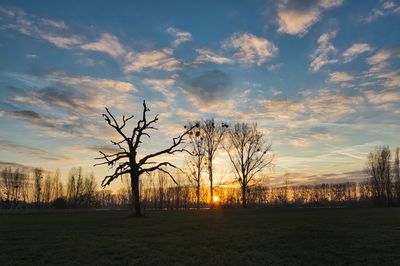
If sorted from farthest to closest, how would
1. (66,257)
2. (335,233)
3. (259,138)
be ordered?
(259,138) → (335,233) → (66,257)

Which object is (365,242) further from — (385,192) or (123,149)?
(385,192)

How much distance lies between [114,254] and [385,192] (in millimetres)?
103872

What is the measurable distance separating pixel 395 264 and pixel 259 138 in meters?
62.9

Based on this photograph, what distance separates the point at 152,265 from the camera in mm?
10984

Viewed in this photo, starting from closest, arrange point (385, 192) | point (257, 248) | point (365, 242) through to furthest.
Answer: point (257, 248), point (365, 242), point (385, 192)

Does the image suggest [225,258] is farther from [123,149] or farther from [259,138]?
[259,138]

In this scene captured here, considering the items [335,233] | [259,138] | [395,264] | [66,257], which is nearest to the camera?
[395,264]

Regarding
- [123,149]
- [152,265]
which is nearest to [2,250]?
[152,265]

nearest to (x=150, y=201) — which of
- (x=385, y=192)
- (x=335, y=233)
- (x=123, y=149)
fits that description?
(x=385, y=192)

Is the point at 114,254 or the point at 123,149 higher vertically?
the point at 123,149

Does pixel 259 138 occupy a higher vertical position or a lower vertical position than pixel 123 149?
higher

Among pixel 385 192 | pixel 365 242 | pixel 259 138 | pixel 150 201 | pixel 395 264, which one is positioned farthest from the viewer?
pixel 150 201

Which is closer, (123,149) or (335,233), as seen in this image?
(335,233)

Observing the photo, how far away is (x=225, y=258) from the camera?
1197 cm
